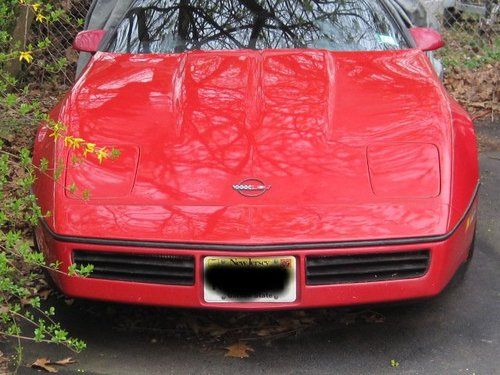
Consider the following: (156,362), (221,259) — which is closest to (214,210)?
(221,259)

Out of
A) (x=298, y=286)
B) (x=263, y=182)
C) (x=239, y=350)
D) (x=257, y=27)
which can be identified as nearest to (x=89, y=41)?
(x=257, y=27)

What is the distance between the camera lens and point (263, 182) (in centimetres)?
283

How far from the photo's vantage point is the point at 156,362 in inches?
115

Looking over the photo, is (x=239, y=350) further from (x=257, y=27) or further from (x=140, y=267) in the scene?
(x=257, y=27)

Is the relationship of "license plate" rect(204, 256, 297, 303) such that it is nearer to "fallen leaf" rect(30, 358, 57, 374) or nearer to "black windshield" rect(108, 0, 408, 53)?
"fallen leaf" rect(30, 358, 57, 374)

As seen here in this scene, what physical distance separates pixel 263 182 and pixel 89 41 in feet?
5.79

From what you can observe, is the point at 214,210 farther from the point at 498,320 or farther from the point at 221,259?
the point at 498,320

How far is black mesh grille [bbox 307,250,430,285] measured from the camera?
2.64 metres

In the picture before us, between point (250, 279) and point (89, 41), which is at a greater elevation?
point (89, 41)

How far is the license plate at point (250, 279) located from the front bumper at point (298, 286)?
0.07 ft

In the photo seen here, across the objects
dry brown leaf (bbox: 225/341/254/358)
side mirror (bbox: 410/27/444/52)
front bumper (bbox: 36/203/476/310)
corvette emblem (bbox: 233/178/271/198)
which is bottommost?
dry brown leaf (bbox: 225/341/254/358)

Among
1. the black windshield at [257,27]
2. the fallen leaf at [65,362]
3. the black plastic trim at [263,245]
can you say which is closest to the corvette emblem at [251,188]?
the black plastic trim at [263,245]

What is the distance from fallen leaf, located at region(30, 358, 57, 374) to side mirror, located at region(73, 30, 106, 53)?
1.85 metres

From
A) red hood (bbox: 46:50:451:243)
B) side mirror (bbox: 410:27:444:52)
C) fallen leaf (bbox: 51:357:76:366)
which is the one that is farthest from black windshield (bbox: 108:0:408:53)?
fallen leaf (bbox: 51:357:76:366)
